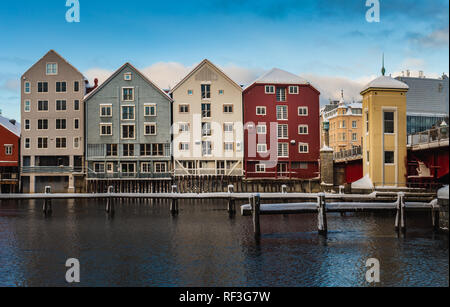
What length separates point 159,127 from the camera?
69.8 meters

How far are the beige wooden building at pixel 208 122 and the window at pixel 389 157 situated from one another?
1269 inches

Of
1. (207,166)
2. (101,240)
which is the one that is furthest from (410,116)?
(207,166)

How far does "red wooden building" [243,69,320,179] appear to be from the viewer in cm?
6962

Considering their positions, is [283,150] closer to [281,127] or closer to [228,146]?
[281,127]

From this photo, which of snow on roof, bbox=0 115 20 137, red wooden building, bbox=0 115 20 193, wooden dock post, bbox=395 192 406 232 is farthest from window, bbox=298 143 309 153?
snow on roof, bbox=0 115 20 137

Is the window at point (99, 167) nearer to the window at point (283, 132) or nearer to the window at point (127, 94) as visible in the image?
the window at point (127, 94)

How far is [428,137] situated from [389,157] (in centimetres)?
639

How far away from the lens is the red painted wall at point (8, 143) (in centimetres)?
7175

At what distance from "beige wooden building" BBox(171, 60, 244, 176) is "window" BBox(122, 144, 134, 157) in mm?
6287

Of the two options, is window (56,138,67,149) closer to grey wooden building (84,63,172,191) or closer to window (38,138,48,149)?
window (38,138,48,149)

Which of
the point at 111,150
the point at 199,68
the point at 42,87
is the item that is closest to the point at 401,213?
the point at 199,68
